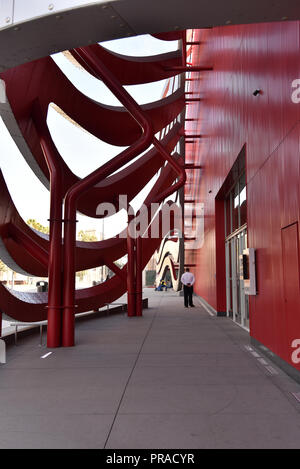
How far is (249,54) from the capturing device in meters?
8.43

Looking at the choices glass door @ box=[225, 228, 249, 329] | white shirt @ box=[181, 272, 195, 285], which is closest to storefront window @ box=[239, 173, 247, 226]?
glass door @ box=[225, 228, 249, 329]

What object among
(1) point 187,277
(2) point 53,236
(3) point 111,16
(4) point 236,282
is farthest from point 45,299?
(3) point 111,16

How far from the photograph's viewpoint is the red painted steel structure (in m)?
8.77

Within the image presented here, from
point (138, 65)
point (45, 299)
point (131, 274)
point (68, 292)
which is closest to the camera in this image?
point (68, 292)

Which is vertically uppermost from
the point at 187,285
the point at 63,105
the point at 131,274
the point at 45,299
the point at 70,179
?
the point at 63,105

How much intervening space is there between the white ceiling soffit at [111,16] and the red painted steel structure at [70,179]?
5.32m

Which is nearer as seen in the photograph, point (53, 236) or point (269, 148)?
point (269, 148)

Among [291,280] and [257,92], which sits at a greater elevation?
[257,92]

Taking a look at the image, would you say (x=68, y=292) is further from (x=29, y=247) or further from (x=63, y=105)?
(x=63, y=105)

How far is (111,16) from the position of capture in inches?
127

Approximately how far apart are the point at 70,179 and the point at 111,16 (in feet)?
34.6

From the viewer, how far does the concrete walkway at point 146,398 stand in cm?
365

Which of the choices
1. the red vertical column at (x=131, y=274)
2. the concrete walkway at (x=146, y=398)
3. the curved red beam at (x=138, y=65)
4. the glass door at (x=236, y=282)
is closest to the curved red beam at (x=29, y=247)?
the red vertical column at (x=131, y=274)
